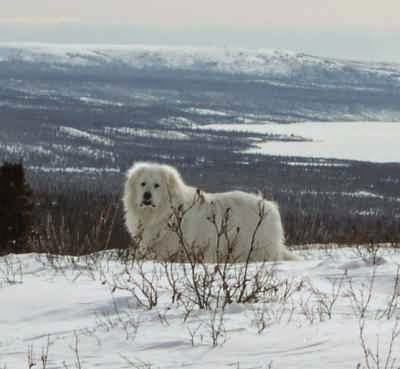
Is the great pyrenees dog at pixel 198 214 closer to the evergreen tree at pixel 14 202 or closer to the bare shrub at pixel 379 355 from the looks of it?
the bare shrub at pixel 379 355

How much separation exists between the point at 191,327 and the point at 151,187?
6477 millimetres

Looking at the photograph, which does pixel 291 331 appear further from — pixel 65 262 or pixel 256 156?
pixel 256 156

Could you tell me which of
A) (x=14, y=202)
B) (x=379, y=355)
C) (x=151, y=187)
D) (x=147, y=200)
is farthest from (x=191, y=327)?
(x=14, y=202)

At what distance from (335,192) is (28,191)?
114 metres

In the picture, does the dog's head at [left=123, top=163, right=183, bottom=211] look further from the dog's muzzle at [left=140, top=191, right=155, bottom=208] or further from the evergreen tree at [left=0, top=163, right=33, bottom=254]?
the evergreen tree at [left=0, top=163, right=33, bottom=254]

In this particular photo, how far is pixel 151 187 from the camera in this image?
36.3ft

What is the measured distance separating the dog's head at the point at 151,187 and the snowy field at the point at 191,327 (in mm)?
4111

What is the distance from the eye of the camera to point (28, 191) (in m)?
28.3

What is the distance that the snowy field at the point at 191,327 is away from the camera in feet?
12.9

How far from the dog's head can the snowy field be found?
13.5 feet

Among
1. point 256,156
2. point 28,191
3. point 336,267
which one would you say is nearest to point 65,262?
point 336,267

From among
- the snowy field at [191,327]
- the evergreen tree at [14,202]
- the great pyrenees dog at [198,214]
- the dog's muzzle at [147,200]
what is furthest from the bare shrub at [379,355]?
the evergreen tree at [14,202]

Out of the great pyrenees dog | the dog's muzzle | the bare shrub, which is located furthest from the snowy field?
the dog's muzzle

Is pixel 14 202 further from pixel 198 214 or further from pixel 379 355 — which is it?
pixel 379 355
